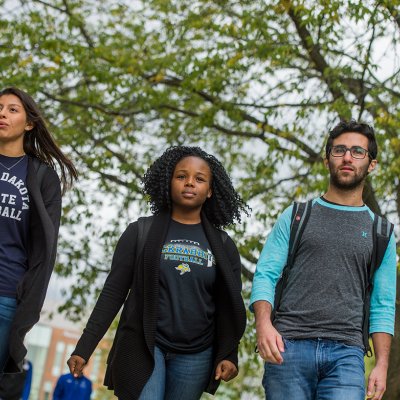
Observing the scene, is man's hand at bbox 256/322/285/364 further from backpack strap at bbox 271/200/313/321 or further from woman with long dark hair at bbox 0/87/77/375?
woman with long dark hair at bbox 0/87/77/375

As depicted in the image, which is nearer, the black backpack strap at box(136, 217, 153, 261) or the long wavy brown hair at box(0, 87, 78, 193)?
the black backpack strap at box(136, 217, 153, 261)

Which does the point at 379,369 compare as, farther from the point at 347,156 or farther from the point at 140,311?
the point at 140,311

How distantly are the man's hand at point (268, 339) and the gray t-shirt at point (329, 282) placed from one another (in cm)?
13

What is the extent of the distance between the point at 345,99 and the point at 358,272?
657 cm

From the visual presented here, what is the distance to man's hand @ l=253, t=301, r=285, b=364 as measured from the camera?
14.1ft

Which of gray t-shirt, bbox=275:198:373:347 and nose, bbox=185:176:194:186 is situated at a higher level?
nose, bbox=185:176:194:186

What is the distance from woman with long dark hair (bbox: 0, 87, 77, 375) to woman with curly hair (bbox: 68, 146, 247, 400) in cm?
38

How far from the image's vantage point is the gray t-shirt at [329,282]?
176 inches

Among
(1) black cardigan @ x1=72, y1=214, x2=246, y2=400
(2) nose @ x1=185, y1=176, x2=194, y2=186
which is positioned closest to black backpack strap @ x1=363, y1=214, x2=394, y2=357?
(1) black cardigan @ x1=72, y1=214, x2=246, y2=400

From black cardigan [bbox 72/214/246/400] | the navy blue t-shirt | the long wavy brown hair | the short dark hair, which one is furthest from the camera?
the long wavy brown hair

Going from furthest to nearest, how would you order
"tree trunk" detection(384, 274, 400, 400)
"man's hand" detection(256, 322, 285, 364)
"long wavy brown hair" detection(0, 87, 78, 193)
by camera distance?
"tree trunk" detection(384, 274, 400, 400)
"long wavy brown hair" detection(0, 87, 78, 193)
"man's hand" detection(256, 322, 285, 364)

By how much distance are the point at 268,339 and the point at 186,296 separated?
63 centimetres

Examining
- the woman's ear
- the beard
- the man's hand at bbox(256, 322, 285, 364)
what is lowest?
the man's hand at bbox(256, 322, 285, 364)

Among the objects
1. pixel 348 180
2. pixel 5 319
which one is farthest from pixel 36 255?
pixel 348 180
